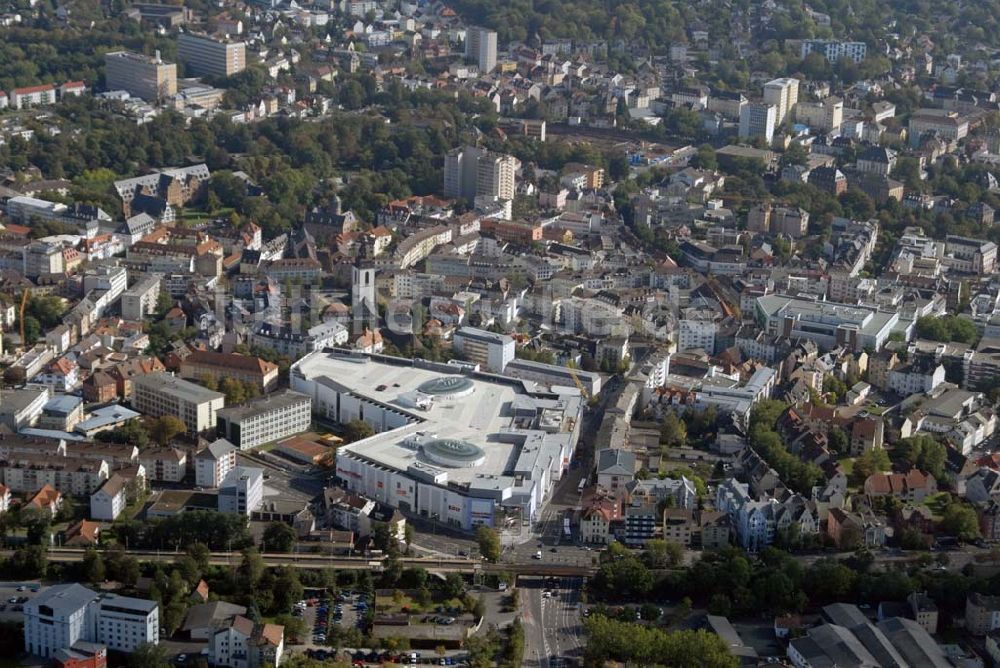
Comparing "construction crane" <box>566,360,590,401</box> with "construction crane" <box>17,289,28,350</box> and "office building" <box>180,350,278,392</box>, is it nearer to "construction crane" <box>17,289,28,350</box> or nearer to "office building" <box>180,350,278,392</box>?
"office building" <box>180,350,278,392</box>

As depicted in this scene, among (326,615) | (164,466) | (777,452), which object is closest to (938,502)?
(777,452)

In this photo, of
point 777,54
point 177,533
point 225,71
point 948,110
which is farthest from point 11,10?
point 177,533

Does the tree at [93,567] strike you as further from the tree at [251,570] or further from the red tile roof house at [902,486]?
the red tile roof house at [902,486]

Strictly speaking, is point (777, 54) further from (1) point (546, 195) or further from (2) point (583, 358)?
(2) point (583, 358)

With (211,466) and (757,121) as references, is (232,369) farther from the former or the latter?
(757,121)

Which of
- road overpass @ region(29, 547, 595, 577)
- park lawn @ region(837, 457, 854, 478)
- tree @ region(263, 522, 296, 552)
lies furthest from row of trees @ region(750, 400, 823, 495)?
tree @ region(263, 522, 296, 552)
